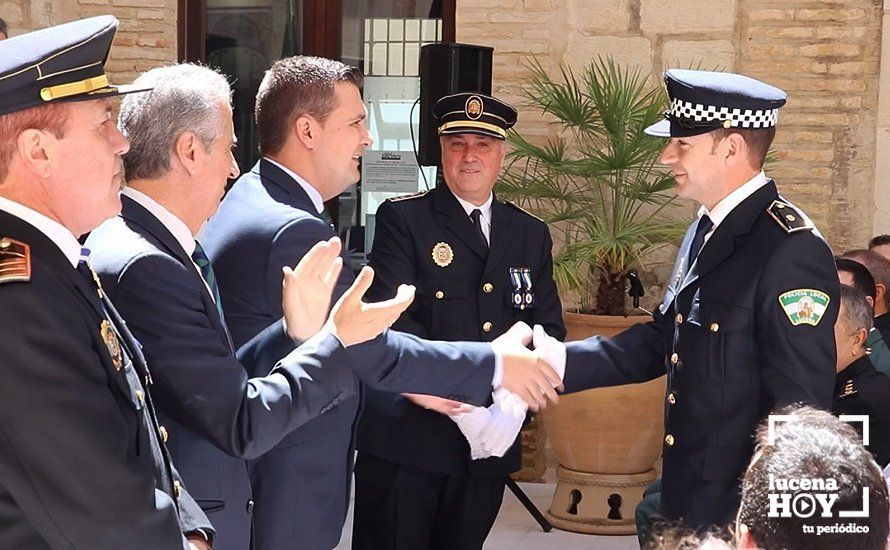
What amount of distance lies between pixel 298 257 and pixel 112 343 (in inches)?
37.1

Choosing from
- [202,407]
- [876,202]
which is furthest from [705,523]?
[876,202]

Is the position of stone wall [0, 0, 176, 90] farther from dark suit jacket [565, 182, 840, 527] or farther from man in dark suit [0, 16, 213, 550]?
man in dark suit [0, 16, 213, 550]

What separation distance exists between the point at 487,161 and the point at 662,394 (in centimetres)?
166

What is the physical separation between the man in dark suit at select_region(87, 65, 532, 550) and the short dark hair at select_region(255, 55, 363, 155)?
469 millimetres

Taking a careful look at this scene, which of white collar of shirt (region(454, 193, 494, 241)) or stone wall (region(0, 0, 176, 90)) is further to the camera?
stone wall (region(0, 0, 176, 90))

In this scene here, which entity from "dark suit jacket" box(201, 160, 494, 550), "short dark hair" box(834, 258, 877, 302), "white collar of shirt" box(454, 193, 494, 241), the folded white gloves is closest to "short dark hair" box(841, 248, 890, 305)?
"short dark hair" box(834, 258, 877, 302)

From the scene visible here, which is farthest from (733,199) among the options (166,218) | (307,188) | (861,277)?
(861,277)

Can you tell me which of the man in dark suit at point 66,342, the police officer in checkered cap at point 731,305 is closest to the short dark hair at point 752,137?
the police officer in checkered cap at point 731,305

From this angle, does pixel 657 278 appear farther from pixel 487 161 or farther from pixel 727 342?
pixel 727 342

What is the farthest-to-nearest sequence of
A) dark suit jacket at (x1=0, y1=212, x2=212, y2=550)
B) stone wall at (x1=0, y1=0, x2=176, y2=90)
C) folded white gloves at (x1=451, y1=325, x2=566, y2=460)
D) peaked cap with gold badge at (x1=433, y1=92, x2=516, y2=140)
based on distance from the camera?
stone wall at (x1=0, y1=0, x2=176, y2=90) → peaked cap with gold badge at (x1=433, y1=92, x2=516, y2=140) → folded white gloves at (x1=451, y1=325, x2=566, y2=460) → dark suit jacket at (x1=0, y1=212, x2=212, y2=550)

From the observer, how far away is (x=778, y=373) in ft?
9.55

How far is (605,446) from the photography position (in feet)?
18.4

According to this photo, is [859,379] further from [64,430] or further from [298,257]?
[64,430]

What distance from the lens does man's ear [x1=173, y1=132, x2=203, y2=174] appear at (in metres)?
2.55
